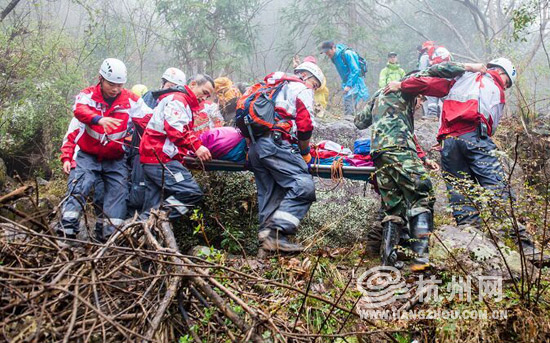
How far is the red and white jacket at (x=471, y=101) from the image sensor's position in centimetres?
492

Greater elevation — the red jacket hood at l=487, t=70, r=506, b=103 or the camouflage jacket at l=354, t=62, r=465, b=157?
the red jacket hood at l=487, t=70, r=506, b=103

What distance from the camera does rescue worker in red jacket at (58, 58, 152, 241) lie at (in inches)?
192

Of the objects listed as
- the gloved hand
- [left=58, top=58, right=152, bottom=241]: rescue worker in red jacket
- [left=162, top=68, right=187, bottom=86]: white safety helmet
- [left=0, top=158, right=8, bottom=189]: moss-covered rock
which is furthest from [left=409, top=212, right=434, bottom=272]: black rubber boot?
[left=0, top=158, right=8, bottom=189]: moss-covered rock

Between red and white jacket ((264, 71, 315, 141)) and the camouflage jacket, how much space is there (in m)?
0.79

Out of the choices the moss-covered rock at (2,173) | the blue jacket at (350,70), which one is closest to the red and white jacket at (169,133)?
the moss-covered rock at (2,173)

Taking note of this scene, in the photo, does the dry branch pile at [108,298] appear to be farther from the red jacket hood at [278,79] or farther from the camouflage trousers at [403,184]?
the red jacket hood at [278,79]

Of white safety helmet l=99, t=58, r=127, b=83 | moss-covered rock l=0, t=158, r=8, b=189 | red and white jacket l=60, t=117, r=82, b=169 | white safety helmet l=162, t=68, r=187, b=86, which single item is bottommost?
moss-covered rock l=0, t=158, r=8, b=189

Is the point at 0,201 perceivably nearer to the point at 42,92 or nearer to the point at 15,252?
the point at 15,252

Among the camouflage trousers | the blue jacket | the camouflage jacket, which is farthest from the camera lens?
the blue jacket

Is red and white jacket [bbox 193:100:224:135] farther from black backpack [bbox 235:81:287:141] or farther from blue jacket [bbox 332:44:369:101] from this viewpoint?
blue jacket [bbox 332:44:369:101]

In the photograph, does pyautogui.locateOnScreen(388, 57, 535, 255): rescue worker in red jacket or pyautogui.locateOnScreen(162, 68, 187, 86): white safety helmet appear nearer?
pyautogui.locateOnScreen(388, 57, 535, 255): rescue worker in red jacket

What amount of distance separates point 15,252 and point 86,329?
752mm

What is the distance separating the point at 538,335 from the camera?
8.22 ft

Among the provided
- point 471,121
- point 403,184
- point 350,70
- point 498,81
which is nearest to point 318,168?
point 403,184
